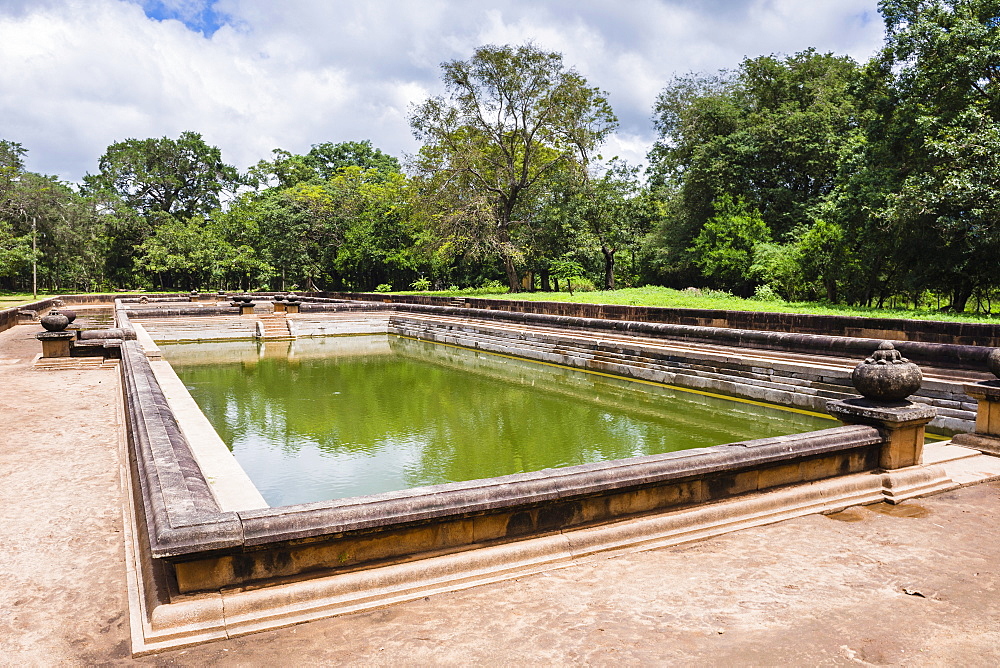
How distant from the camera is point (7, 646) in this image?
256 centimetres

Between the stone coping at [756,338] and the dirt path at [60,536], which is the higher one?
the stone coping at [756,338]

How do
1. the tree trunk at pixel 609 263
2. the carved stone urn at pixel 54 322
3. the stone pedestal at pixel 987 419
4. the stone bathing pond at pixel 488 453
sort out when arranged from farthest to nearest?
the tree trunk at pixel 609 263 → the carved stone urn at pixel 54 322 → the stone pedestal at pixel 987 419 → the stone bathing pond at pixel 488 453

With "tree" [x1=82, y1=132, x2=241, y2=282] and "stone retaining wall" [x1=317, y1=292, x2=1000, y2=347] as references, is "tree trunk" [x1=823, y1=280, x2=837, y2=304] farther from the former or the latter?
"tree" [x1=82, y1=132, x2=241, y2=282]

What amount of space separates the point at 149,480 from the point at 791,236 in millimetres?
25749

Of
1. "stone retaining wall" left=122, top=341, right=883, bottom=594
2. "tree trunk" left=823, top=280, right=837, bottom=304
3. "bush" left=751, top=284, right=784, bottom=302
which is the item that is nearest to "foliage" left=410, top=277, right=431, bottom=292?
"bush" left=751, top=284, right=784, bottom=302

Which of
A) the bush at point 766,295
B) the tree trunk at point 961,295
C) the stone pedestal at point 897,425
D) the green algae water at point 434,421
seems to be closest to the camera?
the stone pedestal at point 897,425

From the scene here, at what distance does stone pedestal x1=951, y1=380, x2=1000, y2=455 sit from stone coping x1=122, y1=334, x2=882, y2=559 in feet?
5.95

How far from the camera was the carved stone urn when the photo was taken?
11.3 metres

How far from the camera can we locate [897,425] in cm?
459

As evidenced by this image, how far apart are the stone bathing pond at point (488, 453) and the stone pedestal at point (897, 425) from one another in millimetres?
16

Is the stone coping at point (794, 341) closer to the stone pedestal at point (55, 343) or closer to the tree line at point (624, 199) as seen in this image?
the tree line at point (624, 199)

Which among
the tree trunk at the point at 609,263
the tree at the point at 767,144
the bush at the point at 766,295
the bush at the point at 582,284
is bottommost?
the bush at the point at 766,295

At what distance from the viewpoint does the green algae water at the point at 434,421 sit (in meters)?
6.59

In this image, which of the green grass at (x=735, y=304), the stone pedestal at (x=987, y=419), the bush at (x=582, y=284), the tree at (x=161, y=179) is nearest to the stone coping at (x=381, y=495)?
the stone pedestal at (x=987, y=419)
